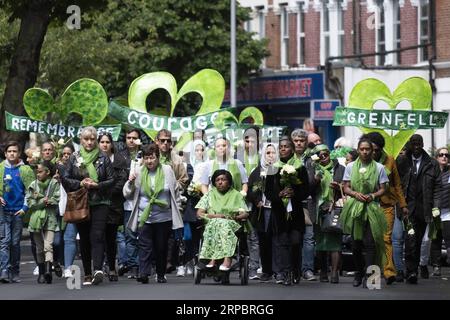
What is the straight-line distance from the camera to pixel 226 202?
2045 cm

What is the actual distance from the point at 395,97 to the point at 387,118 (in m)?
0.30

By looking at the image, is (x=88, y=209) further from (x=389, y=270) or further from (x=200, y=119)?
(x=200, y=119)

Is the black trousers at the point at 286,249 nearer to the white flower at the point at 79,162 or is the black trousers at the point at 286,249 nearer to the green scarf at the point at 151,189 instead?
the green scarf at the point at 151,189

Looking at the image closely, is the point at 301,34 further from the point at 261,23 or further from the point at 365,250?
the point at 365,250

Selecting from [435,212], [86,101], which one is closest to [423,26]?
[86,101]

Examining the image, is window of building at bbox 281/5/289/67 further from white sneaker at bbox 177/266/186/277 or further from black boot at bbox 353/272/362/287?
black boot at bbox 353/272/362/287

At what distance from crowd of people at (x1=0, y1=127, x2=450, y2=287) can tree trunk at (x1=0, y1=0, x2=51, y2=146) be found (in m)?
8.18

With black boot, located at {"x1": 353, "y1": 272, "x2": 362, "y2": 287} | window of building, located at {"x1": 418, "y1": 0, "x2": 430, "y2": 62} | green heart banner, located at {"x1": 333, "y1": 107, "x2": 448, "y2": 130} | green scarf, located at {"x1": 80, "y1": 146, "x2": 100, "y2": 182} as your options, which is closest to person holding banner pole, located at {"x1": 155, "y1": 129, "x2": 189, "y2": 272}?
green scarf, located at {"x1": 80, "y1": 146, "x2": 100, "y2": 182}

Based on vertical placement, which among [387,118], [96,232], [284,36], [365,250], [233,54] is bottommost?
[365,250]

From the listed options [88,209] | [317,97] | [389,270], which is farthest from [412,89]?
[317,97]

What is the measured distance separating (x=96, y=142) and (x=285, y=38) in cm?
3346

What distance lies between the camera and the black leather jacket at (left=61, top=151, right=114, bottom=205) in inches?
800

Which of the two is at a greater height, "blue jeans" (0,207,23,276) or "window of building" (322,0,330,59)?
"window of building" (322,0,330,59)

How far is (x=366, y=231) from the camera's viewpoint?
20.2 m
